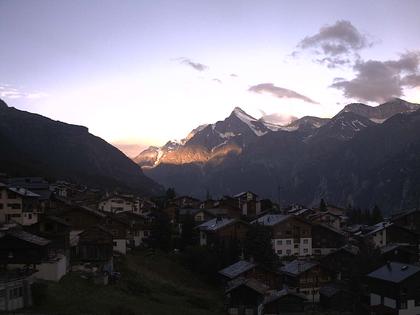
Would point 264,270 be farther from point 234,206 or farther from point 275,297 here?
point 234,206

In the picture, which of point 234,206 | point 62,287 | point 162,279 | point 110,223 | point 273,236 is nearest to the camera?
point 62,287

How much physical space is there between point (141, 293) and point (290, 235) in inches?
1333

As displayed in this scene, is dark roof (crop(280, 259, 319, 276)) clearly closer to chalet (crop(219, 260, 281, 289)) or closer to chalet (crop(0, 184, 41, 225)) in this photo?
chalet (crop(219, 260, 281, 289))

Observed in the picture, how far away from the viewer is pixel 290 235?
68750 mm

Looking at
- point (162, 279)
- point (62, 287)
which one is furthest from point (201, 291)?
point (62, 287)

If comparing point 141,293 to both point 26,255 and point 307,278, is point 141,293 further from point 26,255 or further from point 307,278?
point 307,278

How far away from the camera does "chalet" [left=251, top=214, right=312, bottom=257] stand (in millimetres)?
67750

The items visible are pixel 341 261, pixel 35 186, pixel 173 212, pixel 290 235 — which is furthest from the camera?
pixel 173 212

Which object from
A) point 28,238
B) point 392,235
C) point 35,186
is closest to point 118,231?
point 35,186

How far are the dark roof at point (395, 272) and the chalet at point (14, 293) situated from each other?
30.8 m

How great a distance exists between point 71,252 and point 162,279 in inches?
373

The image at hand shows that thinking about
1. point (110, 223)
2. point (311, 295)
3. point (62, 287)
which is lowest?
point (311, 295)

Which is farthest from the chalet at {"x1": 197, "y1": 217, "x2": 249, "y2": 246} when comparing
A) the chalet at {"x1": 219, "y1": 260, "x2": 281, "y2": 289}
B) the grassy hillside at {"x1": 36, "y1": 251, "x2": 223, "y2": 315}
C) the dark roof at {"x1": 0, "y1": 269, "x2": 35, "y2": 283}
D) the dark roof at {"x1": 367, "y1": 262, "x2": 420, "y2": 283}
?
the dark roof at {"x1": 0, "y1": 269, "x2": 35, "y2": 283}

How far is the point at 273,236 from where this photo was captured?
67062 mm
